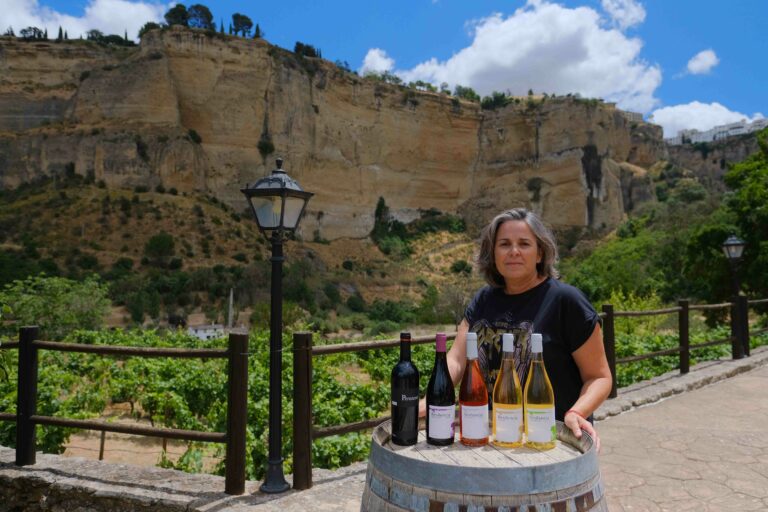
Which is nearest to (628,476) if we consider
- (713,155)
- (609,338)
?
(609,338)

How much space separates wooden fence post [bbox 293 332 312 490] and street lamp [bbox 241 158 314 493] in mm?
120

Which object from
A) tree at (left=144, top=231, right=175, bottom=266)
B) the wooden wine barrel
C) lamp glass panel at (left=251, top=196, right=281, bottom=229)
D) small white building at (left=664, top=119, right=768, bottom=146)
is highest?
small white building at (left=664, top=119, right=768, bottom=146)

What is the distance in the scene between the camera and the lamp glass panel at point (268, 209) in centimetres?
369

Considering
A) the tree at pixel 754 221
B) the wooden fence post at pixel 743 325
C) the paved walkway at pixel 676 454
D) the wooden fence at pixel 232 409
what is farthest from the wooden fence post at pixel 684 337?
the tree at pixel 754 221

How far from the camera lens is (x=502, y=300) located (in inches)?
84.9

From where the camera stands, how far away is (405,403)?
1.76 m

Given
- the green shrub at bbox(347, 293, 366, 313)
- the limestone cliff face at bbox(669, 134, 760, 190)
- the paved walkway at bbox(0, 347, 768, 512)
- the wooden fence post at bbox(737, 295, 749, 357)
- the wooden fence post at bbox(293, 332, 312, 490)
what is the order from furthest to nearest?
the limestone cliff face at bbox(669, 134, 760, 190) → the green shrub at bbox(347, 293, 366, 313) → the wooden fence post at bbox(737, 295, 749, 357) → the wooden fence post at bbox(293, 332, 312, 490) → the paved walkway at bbox(0, 347, 768, 512)

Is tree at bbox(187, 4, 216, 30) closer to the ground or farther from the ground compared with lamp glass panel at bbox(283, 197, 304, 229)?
farther from the ground

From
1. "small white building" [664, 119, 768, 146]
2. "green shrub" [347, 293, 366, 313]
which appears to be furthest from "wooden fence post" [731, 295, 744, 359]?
"small white building" [664, 119, 768, 146]

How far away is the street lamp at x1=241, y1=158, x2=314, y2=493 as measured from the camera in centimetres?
358

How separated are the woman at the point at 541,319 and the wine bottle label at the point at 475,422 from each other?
36 cm

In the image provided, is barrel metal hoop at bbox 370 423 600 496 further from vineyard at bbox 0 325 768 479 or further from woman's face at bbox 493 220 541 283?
vineyard at bbox 0 325 768 479

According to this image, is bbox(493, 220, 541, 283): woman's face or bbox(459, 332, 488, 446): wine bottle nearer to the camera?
bbox(459, 332, 488, 446): wine bottle

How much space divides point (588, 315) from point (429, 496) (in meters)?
0.92
